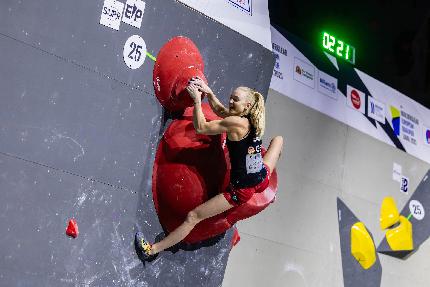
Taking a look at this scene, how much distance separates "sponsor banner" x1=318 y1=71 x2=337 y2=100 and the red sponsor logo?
0.77 ft

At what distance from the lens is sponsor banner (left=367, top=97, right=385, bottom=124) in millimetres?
6016

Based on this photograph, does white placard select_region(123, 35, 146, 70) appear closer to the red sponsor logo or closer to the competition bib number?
the competition bib number

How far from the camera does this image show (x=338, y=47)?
5973 millimetres

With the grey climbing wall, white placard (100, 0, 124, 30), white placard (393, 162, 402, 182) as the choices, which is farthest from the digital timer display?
white placard (100, 0, 124, 30)

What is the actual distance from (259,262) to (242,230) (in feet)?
0.96

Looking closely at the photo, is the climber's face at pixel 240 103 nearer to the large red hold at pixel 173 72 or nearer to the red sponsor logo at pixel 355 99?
the large red hold at pixel 173 72

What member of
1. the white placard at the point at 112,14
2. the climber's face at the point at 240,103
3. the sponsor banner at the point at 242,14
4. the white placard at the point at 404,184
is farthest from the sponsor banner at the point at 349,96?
the white placard at the point at 112,14

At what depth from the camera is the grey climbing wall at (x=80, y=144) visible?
10.7 feet

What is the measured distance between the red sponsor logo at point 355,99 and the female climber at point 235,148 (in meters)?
2.20

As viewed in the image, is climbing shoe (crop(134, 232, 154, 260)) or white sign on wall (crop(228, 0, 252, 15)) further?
white sign on wall (crop(228, 0, 252, 15))

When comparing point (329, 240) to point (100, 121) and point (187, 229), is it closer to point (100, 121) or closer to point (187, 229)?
point (187, 229)

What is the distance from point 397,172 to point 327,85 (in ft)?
3.72

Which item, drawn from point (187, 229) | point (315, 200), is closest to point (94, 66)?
point (187, 229)

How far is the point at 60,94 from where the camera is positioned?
343 cm
